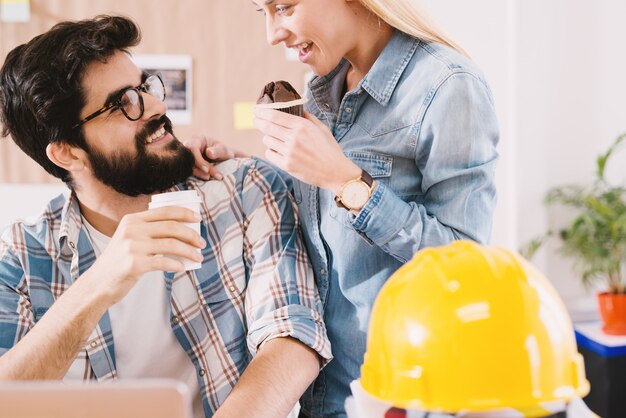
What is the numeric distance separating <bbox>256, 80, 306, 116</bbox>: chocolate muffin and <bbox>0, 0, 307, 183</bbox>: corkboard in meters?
1.09

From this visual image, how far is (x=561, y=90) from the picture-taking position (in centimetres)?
305

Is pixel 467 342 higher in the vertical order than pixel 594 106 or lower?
higher

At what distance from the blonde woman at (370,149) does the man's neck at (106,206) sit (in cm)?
40

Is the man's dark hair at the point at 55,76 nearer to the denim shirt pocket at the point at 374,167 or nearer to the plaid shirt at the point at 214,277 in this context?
the plaid shirt at the point at 214,277

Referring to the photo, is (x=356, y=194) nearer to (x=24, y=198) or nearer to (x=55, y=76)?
(x=55, y=76)

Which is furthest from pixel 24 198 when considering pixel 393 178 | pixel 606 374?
pixel 606 374

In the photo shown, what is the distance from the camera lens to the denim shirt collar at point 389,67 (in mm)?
1338

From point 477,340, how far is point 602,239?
2.35 m

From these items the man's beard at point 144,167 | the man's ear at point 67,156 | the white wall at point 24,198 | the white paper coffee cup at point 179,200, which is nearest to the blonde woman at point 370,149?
the white paper coffee cup at point 179,200

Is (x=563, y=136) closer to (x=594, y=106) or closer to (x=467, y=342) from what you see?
(x=594, y=106)

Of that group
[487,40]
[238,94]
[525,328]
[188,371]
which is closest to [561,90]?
[487,40]

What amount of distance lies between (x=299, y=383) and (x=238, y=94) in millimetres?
1326

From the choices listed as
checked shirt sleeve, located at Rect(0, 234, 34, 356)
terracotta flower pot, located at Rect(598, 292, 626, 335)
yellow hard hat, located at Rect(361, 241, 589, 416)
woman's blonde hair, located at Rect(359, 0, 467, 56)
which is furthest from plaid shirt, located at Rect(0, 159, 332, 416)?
terracotta flower pot, located at Rect(598, 292, 626, 335)

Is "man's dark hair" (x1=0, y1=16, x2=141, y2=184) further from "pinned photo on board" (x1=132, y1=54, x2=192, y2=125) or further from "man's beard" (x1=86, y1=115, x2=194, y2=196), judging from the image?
"pinned photo on board" (x1=132, y1=54, x2=192, y2=125)
